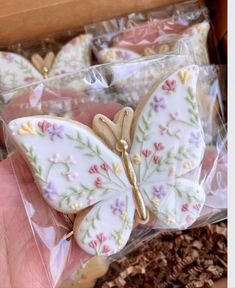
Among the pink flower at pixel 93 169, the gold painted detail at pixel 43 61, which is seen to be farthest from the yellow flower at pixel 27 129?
the gold painted detail at pixel 43 61

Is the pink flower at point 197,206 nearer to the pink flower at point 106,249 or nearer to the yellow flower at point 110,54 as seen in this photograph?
the pink flower at point 106,249

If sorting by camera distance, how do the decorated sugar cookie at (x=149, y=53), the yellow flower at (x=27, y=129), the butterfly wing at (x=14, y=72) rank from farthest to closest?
the butterfly wing at (x=14, y=72) → the decorated sugar cookie at (x=149, y=53) → the yellow flower at (x=27, y=129)

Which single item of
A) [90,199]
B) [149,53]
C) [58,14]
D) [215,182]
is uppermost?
[58,14]

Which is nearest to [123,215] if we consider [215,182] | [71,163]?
[71,163]

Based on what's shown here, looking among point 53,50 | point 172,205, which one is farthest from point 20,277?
point 53,50

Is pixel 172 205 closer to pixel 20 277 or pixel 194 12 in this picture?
pixel 20 277

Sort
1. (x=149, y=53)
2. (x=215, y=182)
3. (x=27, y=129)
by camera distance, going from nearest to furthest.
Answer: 1. (x=27, y=129)
2. (x=215, y=182)
3. (x=149, y=53)

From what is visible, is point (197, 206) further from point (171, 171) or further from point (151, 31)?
point (151, 31)
